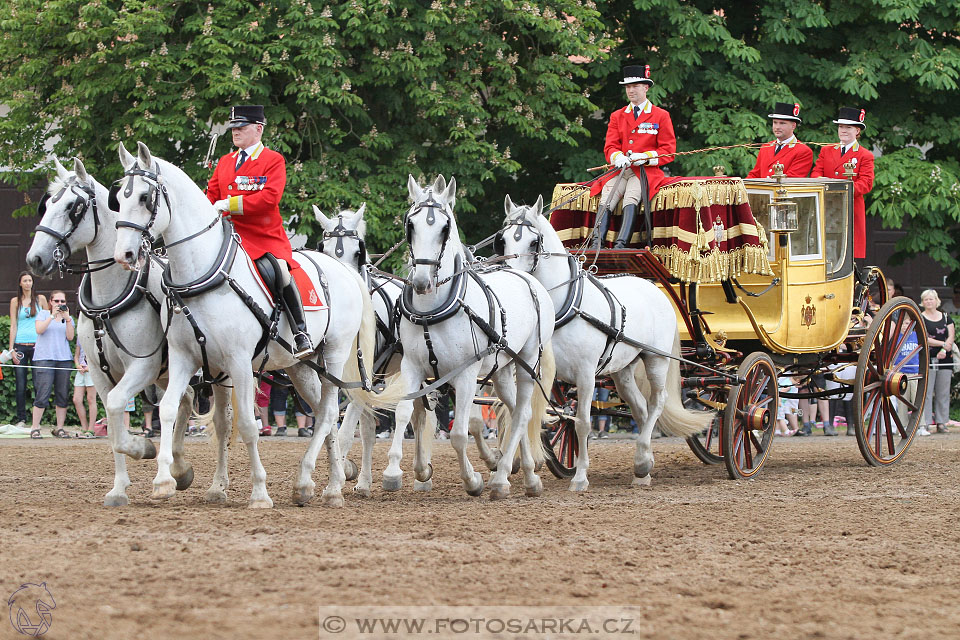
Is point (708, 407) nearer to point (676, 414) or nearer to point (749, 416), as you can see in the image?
point (676, 414)

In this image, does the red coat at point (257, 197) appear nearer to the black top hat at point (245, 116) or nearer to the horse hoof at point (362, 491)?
the black top hat at point (245, 116)

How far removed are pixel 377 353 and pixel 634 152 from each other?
2.89 meters

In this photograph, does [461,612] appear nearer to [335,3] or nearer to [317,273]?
[317,273]

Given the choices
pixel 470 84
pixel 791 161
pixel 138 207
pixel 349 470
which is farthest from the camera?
pixel 470 84

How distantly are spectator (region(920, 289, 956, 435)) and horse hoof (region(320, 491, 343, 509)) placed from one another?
981cm

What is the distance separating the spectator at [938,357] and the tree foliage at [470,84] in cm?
97

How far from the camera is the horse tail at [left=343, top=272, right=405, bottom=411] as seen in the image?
29.5 feet

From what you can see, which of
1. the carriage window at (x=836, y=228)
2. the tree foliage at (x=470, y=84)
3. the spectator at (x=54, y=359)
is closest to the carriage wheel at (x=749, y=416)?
the carriage window at (x=836, y=228)

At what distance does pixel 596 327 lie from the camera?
399 inches

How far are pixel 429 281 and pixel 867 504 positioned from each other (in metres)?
3.51

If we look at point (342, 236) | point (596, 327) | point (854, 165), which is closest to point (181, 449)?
point (342, 236)

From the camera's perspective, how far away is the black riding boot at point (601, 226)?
10969mm

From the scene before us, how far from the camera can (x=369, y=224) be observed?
15.3 meters

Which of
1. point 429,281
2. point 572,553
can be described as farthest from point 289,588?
point 429,281
